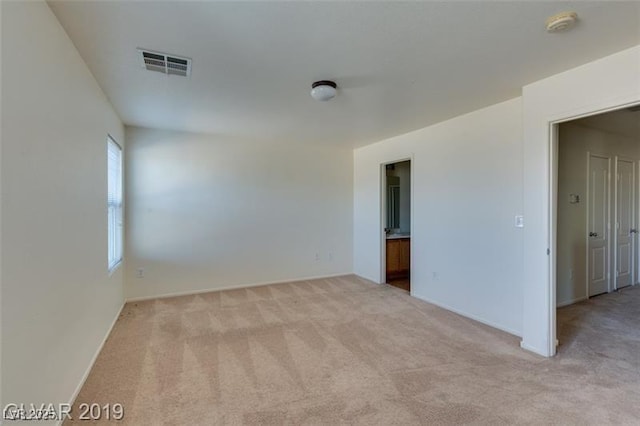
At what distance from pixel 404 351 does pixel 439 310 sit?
53.0 inches

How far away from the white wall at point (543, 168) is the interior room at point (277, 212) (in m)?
0.02

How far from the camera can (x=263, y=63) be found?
2336 mm

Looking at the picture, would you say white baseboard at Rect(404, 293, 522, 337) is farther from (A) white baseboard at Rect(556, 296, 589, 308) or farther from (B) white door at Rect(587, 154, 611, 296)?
(B) white door at Rect(587, 154, 611, 296)

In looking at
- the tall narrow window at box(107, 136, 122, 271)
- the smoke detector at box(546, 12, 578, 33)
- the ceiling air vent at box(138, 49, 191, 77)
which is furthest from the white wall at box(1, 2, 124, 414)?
the smoke detector at box(546, 12, 578, 33)

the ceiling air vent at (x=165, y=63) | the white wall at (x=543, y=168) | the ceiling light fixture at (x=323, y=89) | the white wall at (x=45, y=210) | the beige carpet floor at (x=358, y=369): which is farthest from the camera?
the ceiling light fixture at (x=323, y=89)

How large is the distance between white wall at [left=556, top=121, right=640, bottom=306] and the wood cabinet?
228 cm

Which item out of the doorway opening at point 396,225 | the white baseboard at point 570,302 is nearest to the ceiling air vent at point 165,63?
the doorway opening at point 396,225

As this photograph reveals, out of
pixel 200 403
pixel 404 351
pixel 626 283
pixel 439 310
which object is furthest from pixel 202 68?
pixel 626 283

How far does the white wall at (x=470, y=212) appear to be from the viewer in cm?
318

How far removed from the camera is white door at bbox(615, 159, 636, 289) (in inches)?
186

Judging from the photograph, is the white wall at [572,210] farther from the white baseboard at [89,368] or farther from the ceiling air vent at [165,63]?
Result: the white baseboard at [89,368]

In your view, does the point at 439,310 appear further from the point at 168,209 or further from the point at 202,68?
the point at 168,209

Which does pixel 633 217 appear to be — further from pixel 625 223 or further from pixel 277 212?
pixel 277 212

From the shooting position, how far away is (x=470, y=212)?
11.9 feet
